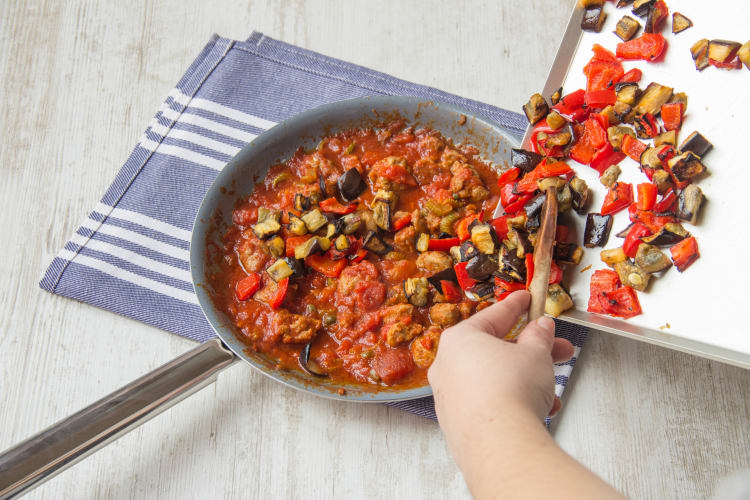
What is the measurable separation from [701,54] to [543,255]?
1.07 m

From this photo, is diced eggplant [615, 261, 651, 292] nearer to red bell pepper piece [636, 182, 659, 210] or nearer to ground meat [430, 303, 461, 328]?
red bell pepper piece [636, 182, 659, 210]

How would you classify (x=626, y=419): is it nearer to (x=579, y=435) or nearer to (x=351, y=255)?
(x=579, y=435)

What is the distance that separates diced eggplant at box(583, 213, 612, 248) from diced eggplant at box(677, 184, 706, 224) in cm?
29

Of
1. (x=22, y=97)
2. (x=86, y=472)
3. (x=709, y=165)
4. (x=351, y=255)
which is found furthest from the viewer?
(x=22, y=97)

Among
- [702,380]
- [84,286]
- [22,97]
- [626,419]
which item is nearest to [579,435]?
[626,419]

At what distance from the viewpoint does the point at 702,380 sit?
9.83ft

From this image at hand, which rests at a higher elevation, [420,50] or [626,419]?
[420,50]

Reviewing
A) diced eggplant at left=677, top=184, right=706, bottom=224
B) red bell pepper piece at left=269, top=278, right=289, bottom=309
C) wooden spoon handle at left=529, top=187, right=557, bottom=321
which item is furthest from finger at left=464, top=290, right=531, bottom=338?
red bell pepper piece at left=269, top=278, right=289, bottom=309

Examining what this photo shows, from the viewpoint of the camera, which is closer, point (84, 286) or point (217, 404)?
point (217, 404)

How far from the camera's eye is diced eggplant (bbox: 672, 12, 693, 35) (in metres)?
2.63

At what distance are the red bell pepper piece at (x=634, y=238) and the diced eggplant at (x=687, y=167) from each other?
0.75 ft

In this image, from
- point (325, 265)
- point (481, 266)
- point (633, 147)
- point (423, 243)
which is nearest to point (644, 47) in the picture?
point (633, 147)

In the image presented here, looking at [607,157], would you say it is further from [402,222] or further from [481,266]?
[402,222]

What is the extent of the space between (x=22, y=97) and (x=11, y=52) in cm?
37
